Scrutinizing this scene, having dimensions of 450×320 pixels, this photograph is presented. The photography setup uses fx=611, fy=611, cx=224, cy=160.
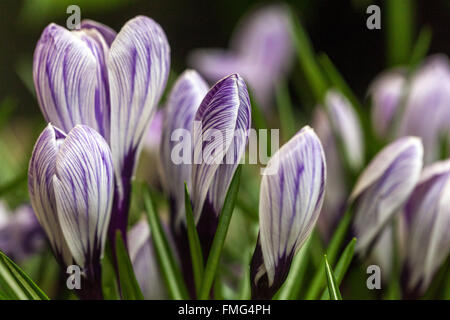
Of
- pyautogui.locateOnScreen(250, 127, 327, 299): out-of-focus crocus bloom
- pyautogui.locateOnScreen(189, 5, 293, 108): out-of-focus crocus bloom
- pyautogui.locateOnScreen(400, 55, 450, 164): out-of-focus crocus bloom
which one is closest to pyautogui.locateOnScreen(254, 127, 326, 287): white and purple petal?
pyautogui.locateOnScreen(250, 127, 327, 299): out-of-focus crocus bloom

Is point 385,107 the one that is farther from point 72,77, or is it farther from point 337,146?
point 72,77

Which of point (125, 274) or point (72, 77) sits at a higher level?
point (72, 77)

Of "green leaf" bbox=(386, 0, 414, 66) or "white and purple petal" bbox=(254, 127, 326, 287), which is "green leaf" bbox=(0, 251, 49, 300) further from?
"green leaf" bbox=(386, 0, 414, 66)

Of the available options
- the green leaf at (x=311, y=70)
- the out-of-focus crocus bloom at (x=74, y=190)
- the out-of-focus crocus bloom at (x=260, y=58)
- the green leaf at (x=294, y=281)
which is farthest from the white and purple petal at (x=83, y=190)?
the out-of-focus crocus bloom at (x=260, y=58)

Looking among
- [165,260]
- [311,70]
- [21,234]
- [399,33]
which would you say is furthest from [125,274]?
[399,33]

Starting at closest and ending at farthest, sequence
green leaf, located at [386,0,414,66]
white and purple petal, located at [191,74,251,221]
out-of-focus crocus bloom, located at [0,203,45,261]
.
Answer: white and purple petal, located at [191,74,251,221] → out-of-focus crocus bloom, located at [0,203,45,261] → green leaf, located at [386,0,414,66]

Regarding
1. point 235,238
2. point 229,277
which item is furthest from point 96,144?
point 235,238

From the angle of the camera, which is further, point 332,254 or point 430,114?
point 430,114

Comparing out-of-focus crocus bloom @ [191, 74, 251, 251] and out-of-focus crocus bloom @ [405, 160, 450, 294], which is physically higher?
out-of-focus crocus bloom @ [191, 74, 251, 251]
